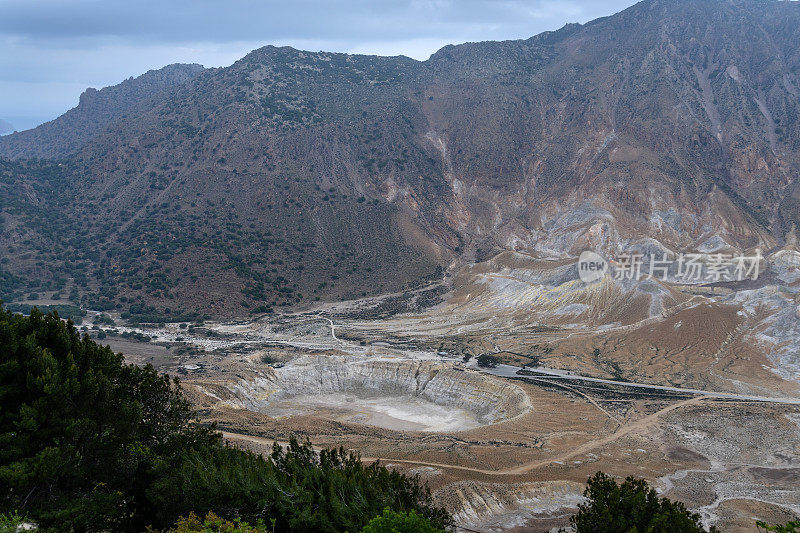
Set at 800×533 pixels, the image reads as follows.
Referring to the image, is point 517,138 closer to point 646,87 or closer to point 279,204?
point 646,87

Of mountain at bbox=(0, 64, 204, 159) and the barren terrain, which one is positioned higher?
mountain at bbox=(0, 64, 204, 159)

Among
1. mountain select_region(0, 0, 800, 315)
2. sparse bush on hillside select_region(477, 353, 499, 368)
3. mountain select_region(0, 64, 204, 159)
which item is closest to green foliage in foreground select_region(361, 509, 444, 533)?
sparse bush on hillside select_region(477, 353, 499, 368)

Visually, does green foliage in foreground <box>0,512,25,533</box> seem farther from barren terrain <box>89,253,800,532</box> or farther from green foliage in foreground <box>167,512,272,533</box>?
barren terrain <box>89,253,800,532</box>

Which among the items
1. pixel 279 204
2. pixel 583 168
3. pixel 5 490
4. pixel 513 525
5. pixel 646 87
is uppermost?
pixel 646 87

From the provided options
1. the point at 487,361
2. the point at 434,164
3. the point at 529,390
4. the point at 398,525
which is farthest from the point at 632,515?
the point at 434,164

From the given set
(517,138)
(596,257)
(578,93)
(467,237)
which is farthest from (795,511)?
→ (578,93)
